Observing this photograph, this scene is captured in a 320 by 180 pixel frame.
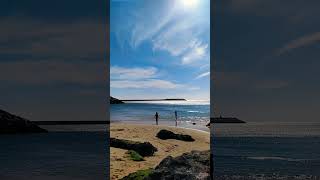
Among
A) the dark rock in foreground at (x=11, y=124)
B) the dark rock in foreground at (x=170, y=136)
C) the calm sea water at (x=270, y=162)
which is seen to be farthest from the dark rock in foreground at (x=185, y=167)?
the dark rock in foreground at (x=11, y=124)

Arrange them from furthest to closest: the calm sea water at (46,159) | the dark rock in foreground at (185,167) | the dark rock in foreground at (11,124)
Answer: the dark rock in foreground at (11,124), the calm sea water at (46,159), the dark rock in foreground at (185,167)

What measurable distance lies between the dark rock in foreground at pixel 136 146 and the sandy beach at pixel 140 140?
0.03 m

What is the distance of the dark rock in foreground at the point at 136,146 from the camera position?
482 centimetres

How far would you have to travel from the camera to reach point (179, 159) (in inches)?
191

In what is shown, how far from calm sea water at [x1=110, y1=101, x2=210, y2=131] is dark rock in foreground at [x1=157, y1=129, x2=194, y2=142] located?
8 centimetres

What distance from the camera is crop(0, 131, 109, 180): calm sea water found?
17.4m

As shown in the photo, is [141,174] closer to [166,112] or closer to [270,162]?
[166,112]

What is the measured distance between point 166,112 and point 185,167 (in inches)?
20.5

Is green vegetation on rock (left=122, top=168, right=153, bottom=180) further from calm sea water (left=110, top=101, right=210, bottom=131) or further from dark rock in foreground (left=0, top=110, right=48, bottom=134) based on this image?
dark rock in foreground (left=0, top=110, right=48, bottom=134)

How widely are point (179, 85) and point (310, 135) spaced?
34.6m

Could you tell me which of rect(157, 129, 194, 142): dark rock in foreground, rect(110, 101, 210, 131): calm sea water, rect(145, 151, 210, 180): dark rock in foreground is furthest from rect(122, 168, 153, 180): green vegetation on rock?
rect(110, 101, 210, 131): calm sea water

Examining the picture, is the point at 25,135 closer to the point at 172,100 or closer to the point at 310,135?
the point at 310,135

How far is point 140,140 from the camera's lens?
4836 mm

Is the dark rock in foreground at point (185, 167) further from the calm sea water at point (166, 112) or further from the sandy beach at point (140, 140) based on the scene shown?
the calm sea water at point (166, 112)
